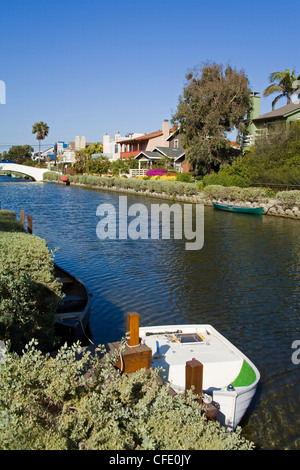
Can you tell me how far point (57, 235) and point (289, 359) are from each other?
18.0 meters

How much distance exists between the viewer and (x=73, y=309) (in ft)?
33.9

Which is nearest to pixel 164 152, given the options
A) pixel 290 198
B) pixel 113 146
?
pixel 113 146

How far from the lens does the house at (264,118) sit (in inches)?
1697

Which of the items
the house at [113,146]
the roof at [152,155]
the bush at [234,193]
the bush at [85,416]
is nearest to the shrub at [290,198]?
the bush at [234,193]

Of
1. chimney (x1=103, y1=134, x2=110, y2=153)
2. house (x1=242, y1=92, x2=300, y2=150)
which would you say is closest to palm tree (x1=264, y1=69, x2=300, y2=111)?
house (x1=242, y1=92, x2=300, y2=150)

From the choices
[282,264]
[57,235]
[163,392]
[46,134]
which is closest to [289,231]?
[282,264]

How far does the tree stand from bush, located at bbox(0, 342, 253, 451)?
44.6 meters

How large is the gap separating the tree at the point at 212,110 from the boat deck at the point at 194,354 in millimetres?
41135

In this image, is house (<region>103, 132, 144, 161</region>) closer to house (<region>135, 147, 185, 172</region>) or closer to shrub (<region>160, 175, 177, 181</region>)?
house (<region>135, 147, 185, 172</region>)

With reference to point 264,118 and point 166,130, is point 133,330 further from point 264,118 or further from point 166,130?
point 166,130

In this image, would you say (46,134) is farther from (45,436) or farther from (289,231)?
(45,436)

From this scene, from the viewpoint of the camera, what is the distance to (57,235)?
80.6 ft

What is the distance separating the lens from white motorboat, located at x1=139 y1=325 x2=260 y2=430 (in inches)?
248
